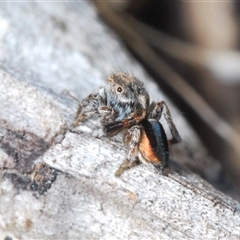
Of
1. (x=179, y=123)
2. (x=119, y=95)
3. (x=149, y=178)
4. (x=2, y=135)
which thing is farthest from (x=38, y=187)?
(x=179, y=123)

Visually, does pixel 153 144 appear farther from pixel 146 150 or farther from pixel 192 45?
pixel 192 45

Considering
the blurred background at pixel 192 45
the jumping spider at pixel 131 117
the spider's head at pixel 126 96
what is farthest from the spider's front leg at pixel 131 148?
the blurred background at pixel 192 45

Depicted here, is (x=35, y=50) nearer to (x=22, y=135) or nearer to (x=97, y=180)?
(x=22, y=135)

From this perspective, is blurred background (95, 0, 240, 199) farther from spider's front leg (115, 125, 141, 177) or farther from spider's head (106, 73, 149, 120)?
spider's front leg (115, 125, 141, 177)

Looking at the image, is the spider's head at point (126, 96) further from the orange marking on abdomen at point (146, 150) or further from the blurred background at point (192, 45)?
the blurred background at point (192, 45)

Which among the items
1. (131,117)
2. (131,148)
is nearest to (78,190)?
(131,148)

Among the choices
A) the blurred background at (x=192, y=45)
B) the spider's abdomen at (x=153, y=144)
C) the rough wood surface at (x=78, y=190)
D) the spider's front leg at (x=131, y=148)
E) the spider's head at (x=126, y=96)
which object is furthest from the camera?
the blurred background at (x=192, y=45)
